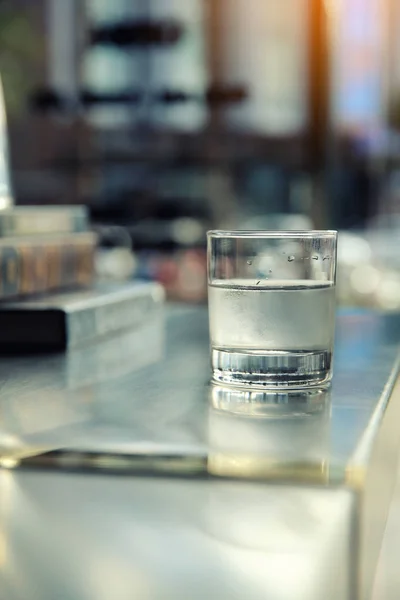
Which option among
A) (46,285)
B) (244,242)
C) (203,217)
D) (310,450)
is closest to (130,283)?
(46,285)

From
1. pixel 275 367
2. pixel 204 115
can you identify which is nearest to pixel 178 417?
pixel 275 367

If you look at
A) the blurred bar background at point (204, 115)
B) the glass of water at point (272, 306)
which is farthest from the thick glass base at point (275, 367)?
the blurred bar background at point (204, 115)

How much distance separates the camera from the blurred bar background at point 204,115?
10.2 ft

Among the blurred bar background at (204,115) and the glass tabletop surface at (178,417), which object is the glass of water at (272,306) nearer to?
the glass tabletop surface at (178,417)

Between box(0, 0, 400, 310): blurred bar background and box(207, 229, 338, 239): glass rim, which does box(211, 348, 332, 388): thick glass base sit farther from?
box(0, 0, 400, 310): blurred bar background

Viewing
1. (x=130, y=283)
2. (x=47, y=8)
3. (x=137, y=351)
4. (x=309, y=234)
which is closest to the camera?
(x=309, y=234)

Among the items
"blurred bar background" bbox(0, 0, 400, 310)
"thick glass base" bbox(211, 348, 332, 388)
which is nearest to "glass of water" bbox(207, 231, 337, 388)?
"thick glass base" bbox(211, 348, 332, 388)

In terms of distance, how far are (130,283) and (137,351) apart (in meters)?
0.21

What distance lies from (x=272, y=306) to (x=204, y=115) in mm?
2865

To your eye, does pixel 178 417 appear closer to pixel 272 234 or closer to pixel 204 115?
pixel 272 234

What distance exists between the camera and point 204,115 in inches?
126

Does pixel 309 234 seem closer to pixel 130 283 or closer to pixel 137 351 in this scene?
pixel 137 351

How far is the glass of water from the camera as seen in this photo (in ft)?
1.33

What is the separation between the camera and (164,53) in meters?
3.14
